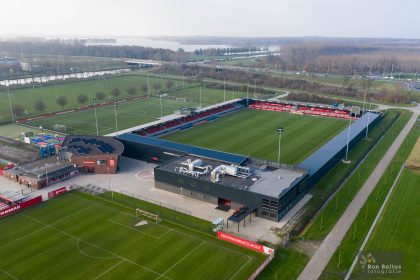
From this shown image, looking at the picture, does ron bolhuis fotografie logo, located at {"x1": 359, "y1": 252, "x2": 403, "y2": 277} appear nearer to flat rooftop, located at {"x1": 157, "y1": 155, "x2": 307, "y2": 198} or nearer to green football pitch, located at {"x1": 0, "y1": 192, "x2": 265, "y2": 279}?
green football pitch, located at {"x1": 0, "y1": 192, "x2": 265, "y2": 279}

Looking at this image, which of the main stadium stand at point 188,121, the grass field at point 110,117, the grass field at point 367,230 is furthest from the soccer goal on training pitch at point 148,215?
the grass field at point 110,117

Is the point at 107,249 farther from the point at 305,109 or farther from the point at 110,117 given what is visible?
the point at 305,109

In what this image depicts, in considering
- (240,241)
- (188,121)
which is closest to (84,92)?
(188,121)

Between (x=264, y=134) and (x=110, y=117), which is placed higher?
(x=110, y=117)

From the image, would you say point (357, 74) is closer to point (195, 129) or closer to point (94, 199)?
point (195, 129)

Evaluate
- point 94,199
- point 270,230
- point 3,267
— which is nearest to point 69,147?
point 94,199

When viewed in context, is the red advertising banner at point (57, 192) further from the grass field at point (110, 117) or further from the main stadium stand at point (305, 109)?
the main stadium stand at point (305, 109)
